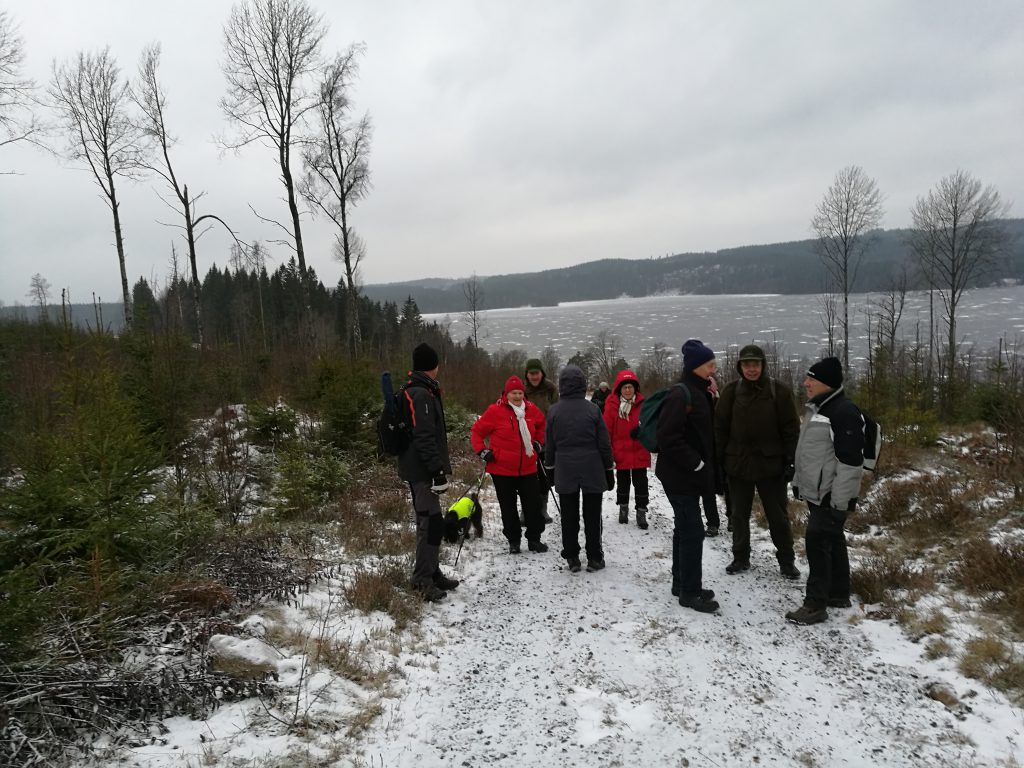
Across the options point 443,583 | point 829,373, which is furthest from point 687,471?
point 443,583

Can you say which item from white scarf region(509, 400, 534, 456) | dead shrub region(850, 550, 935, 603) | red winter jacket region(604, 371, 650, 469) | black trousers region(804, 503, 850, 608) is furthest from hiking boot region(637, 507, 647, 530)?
black trousers region(804, 503, 850, 608)

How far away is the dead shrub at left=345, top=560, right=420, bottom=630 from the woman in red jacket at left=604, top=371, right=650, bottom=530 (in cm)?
360

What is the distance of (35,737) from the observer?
8.32 ft

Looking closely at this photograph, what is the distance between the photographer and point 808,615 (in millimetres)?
4406

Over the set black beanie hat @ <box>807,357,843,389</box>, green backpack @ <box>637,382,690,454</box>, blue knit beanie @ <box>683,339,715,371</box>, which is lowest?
green backpack @ <box>637,382,690,454</box>

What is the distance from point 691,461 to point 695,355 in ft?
3.48

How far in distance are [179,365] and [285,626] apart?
5.31 metres

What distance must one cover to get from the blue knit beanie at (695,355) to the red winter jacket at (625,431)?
2141mm

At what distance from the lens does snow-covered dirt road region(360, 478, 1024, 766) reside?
3.01m

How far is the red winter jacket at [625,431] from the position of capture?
729cm

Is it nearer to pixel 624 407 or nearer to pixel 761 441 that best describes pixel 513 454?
pixel 624 407

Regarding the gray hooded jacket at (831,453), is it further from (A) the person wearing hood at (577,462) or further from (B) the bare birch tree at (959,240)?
(B) the bare birch tree at (959,240)

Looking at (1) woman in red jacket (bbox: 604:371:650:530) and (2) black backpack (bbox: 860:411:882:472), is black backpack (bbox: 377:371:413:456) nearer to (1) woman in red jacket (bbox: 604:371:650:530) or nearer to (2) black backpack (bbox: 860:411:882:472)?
(1) woman in red jacket (bbox: 604:371:650:530)

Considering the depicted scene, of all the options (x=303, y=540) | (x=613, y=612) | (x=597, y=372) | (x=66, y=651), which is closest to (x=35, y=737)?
(x=66, y=651)
